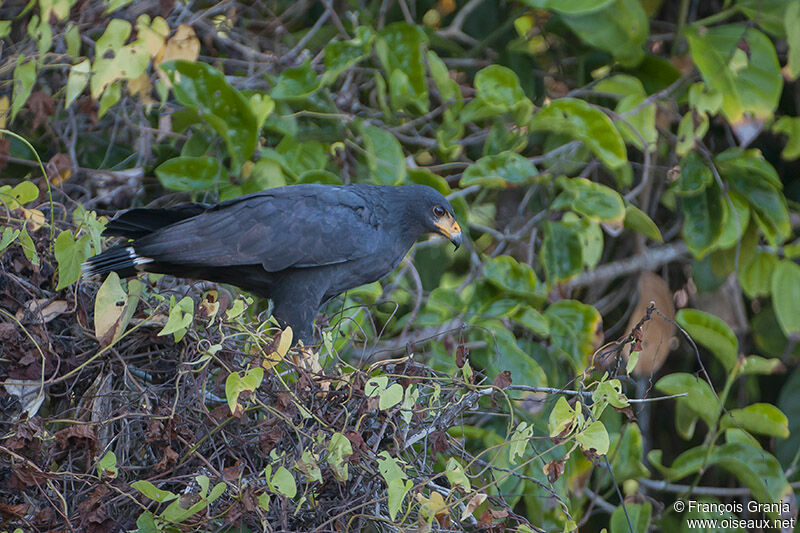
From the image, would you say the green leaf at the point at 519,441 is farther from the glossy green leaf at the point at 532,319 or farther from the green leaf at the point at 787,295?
the green leaf at the point at 787,295

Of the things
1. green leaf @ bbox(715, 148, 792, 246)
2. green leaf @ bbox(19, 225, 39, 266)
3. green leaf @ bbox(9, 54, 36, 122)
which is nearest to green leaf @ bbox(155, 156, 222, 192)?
Result: green leaf @ bbox(9, 54, 36, 122)

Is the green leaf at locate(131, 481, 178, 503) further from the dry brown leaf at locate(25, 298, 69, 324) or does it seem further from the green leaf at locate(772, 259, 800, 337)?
the green leaf at locate(772, 259, 800, 337)

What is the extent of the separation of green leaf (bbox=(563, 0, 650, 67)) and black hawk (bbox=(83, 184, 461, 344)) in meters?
1.31

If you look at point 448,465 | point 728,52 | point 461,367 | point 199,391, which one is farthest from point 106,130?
point 728,52

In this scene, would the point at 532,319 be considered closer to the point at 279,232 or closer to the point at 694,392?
the point at 694,392

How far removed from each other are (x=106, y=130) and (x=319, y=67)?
104 centimetres

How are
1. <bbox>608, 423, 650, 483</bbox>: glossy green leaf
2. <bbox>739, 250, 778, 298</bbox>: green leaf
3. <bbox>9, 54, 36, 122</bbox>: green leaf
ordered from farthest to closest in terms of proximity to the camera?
1. <bbox>739, 250, 778, 298</bbox>: green leaf
2. <bbox>608, 423, 650, 483</bbox>: glossy green leaf
3. <bbox>9, 54, 36, 122</bbox>: green leaf

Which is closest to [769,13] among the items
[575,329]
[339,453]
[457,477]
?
[575,329]

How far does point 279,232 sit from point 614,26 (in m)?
2.03

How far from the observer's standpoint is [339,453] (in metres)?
1.91

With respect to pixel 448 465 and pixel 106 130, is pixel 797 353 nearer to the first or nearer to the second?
pixel 448 465

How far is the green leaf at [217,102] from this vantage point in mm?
3279

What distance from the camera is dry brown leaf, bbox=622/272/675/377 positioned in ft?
13.1

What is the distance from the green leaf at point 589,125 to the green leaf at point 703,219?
71 cm
